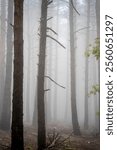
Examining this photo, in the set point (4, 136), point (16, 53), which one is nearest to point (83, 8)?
point (4, 136)

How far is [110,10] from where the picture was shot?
738 cm

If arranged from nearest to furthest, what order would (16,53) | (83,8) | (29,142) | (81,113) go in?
(16,53) → (29,142) → (83,8) → (81,113)

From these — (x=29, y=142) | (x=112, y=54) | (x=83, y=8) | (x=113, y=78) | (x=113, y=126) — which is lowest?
(x=29, y=142)

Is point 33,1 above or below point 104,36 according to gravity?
above

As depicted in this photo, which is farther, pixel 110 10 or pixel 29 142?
pixel 29 142

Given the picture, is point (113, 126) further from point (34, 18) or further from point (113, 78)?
point (34, 18)

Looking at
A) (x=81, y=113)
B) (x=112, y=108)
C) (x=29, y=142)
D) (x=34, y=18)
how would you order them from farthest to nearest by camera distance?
(x=81, y=113) < (x=34, y=18) < (x=29, y=142) < (x=112, y=108)

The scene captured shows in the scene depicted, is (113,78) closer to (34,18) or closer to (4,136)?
(4,136)

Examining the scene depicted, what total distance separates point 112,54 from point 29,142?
760 centimetres

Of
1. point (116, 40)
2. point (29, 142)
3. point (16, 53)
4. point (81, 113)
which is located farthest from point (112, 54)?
point (81, 113)

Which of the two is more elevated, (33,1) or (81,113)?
(33,1)

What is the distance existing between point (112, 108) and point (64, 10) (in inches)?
1002

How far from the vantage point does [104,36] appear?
23.6 ft

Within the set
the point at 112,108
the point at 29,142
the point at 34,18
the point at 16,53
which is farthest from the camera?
the point at 34,18
